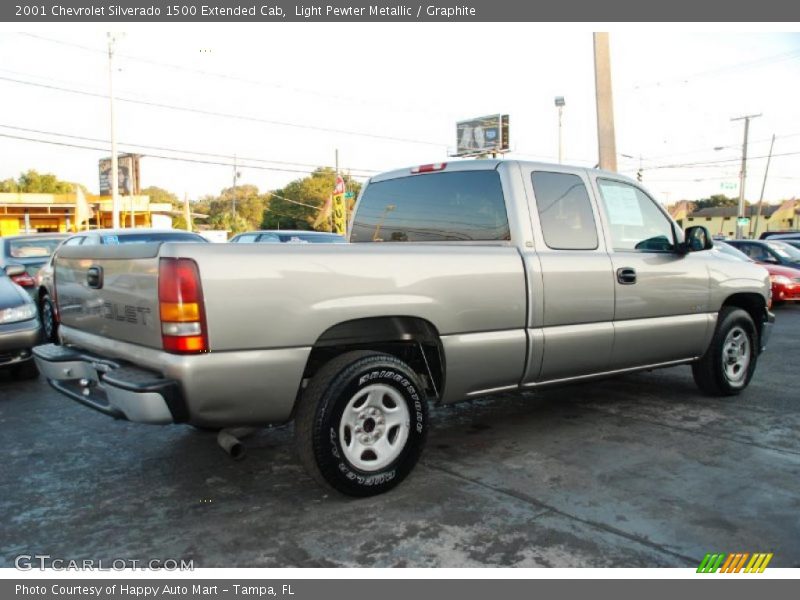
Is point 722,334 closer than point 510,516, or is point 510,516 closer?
point 510,516

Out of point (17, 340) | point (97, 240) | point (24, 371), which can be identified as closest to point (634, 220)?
point (17, 340)

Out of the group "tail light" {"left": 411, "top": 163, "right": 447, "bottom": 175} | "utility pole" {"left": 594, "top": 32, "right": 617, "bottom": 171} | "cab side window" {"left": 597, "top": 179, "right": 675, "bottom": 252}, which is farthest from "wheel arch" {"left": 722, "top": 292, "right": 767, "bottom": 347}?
"utility pole" {"left": 594, "top": 32, "right": 617, "bottom": 171}

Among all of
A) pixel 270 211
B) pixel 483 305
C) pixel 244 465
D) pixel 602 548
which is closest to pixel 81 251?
pixel 244 465

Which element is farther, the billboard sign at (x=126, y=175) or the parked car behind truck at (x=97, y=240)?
the billboard sign at (x=126, y=175)

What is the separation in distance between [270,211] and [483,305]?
2875 inches

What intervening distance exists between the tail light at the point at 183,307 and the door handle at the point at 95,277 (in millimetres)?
754

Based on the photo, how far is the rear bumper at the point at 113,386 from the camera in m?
3.03

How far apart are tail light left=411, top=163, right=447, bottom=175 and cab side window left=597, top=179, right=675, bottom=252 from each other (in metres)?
1.21

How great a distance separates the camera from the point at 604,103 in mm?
13156

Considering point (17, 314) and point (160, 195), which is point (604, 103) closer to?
point (17, 314)

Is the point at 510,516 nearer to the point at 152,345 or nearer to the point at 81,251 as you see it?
the point at 152,345

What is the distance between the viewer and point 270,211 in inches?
2940

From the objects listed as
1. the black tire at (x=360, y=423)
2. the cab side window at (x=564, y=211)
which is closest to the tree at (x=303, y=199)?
the cab side window at (x=564, y=211)

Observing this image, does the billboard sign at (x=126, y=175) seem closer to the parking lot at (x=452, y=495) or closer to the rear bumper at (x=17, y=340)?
the rear bumper at (x=17, y=340)
